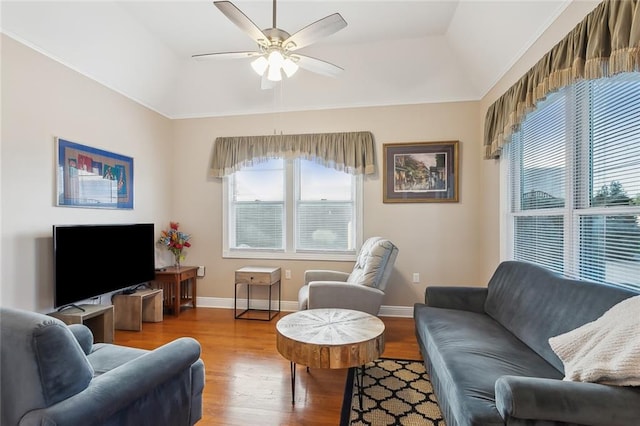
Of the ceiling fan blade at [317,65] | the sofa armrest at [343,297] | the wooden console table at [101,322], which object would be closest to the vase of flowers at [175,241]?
the wooden console table at [101,322]

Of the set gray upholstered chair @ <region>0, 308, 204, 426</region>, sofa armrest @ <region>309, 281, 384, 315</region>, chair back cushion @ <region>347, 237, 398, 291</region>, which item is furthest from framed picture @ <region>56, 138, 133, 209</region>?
chair back cushion @ <region>347, 237, 398, 291</region>

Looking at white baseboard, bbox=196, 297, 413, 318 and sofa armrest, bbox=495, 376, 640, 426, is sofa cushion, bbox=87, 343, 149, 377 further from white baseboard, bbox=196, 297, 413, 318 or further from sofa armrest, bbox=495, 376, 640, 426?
white baseboard, bbox=196, 297, 413, 318

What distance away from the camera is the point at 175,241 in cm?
419

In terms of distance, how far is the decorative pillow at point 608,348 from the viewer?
117 cm

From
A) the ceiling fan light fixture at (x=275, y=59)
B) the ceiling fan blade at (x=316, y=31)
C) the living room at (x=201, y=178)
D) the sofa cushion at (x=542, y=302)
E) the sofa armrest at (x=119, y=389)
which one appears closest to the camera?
the sofa armrest at (x=119, y=389)

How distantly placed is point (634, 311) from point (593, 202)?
3.29ft

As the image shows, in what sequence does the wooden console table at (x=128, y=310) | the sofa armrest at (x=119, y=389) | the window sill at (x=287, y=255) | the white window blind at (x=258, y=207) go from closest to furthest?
the sofa armrest at (x=119, y=389) < the wooden console table at (x=128, y=310) < the window sill at (x=287, y=255) < the white window blind at (x=258, y=207)

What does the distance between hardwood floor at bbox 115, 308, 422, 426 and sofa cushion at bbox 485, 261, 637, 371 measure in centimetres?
92

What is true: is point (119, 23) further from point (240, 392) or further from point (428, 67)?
point (240, 392)

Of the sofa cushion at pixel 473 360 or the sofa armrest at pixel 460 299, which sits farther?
the sofa armrest at pixel 460 299

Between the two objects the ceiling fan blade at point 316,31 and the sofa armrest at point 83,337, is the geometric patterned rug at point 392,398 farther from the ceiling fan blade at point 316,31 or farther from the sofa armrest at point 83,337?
the ceiling fan blade at point 316,31

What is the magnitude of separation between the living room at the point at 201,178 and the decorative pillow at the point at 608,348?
1817 millimetres

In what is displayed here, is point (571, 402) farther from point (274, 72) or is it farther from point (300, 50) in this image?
point (300, 50)

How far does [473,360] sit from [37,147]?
145 inches
